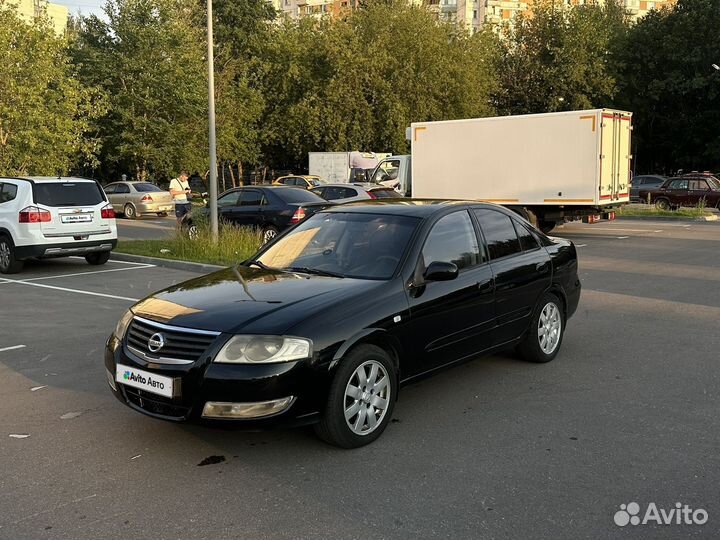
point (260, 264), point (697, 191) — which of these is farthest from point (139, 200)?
point (260, 264)

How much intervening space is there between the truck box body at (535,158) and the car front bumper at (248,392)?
15717 mm

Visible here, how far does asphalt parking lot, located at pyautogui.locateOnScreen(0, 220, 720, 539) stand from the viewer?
11.6 ft

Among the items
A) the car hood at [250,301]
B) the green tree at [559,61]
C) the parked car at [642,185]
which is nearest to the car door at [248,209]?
the car hood at [250,301]

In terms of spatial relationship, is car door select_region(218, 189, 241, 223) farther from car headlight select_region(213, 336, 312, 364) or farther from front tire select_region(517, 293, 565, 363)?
car headlight select_region(213, 336, 312, 364)

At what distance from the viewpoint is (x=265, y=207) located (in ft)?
52.9

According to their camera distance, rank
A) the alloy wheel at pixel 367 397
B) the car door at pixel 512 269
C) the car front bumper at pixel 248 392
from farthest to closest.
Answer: the car door at pixel 512 269 < the alloy wheel at pixel 367 397 < the car front bumper at pixel 248 392

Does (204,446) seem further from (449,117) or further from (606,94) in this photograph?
(606,94)

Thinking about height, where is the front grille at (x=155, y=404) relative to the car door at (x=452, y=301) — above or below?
below

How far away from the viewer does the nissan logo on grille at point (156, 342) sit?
4.32 meters

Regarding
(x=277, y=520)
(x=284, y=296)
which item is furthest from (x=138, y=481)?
(x=284, y=296)

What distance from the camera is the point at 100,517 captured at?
11.8 ft

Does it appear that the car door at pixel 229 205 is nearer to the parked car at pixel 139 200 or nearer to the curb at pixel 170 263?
the curb at pixel 170 263

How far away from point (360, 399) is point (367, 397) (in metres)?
0.06

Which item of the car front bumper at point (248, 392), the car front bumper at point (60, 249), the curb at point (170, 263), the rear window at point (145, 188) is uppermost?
the rear window at point (145, 188)
